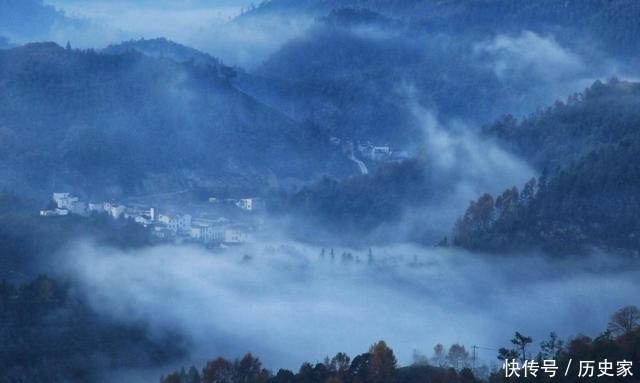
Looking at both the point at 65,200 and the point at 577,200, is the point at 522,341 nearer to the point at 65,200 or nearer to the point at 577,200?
the point at 577,200

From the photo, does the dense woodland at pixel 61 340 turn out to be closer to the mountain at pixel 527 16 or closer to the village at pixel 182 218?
the village at pixel 182 218

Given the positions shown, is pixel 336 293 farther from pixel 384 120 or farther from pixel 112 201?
pixel 384 120

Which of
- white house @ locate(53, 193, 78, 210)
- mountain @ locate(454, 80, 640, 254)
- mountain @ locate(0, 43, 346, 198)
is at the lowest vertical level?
mountain @ locate(454, 80, 640, 254)

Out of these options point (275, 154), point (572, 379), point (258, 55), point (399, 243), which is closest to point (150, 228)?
point (399, 243)

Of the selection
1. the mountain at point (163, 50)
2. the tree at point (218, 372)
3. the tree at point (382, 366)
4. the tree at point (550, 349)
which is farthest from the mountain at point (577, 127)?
the mountain at point (163, 50)

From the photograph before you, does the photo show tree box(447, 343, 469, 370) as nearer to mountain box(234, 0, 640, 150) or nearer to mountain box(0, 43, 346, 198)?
mountain box(0, 43, 346, 198)

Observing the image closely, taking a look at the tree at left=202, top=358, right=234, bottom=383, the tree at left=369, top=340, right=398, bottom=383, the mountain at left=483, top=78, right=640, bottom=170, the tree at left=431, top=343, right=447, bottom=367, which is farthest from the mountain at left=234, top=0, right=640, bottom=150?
the tree at left=369, top=340, right=398, bottom=383
